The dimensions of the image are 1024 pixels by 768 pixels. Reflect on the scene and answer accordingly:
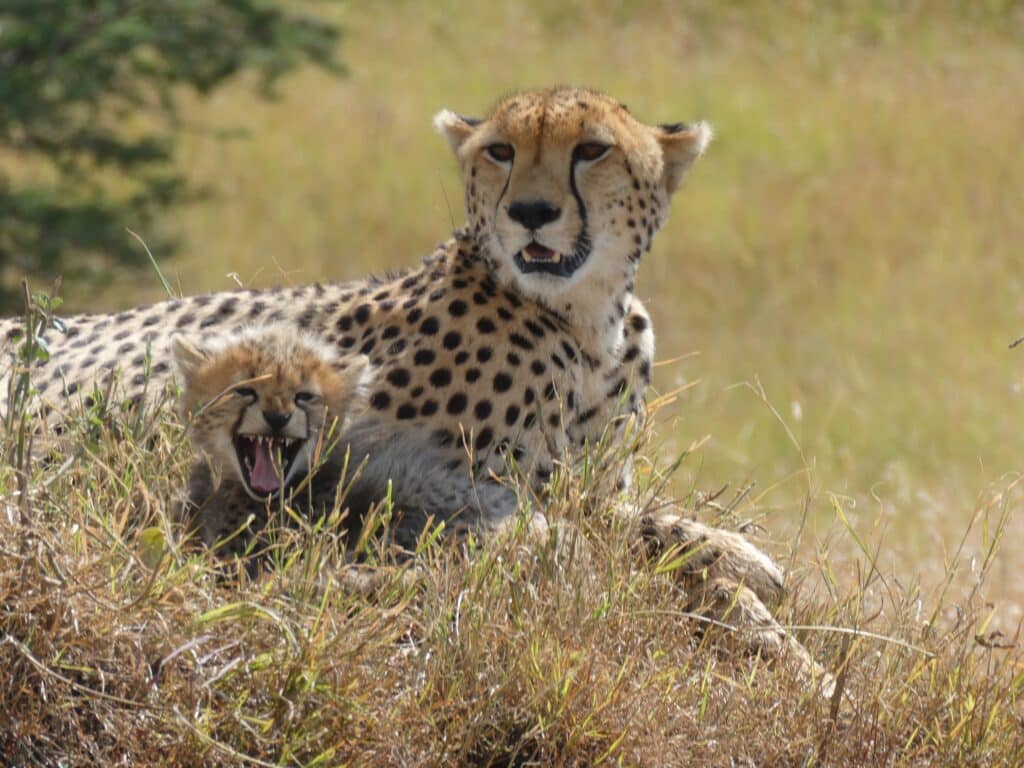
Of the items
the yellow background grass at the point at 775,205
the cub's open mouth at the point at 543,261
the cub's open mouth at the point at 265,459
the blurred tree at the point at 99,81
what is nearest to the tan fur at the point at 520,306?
the cub's open mouth at the point at 543,261

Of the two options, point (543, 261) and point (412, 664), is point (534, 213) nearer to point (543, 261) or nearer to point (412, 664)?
point (543, 261)

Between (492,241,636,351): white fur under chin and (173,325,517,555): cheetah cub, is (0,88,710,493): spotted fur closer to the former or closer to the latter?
(492,241,636,351): white fur under chin

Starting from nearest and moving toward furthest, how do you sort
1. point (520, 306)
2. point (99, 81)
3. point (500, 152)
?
point (520, 306), point (500, 152), point (99, 81)

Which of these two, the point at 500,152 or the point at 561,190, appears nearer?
the point at 561,190

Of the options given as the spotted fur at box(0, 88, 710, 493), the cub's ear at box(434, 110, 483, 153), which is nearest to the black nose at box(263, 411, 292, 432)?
the spotted fur at box(0, 88, 710, 493)

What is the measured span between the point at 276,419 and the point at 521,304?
1.02m

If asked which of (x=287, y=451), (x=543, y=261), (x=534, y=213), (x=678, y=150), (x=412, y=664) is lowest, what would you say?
(x=412, y=664)

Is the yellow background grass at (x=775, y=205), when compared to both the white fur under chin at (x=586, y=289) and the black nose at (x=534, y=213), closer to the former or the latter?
the white fur under chin at (x=586, y=289)

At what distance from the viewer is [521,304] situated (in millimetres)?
4402

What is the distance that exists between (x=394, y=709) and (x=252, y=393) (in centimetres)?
83

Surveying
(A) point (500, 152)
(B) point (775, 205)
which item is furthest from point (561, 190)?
(B) point (775, 205)

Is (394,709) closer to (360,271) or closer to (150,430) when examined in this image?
(150,430)

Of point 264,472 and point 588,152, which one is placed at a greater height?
point 588,152

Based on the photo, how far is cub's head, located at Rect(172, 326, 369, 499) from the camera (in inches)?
140
